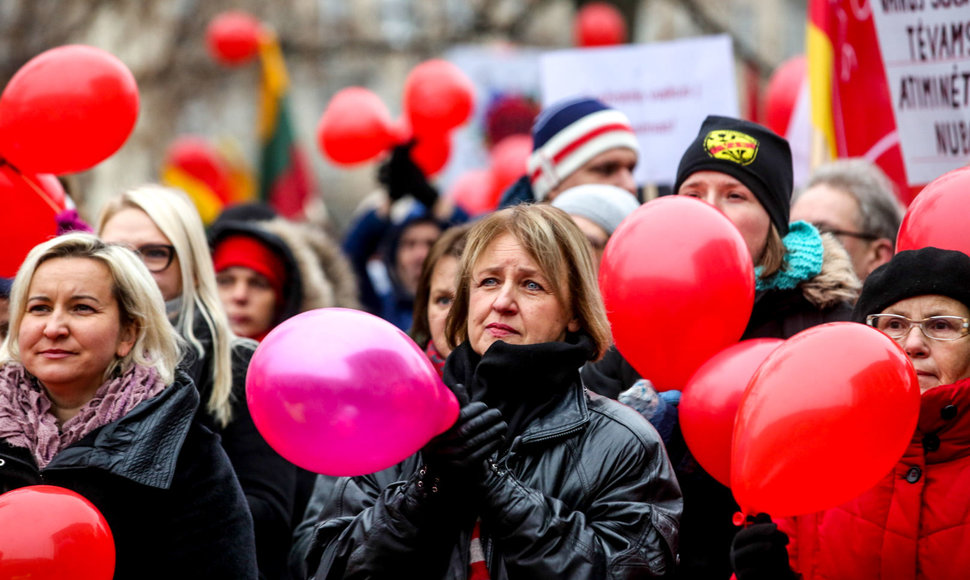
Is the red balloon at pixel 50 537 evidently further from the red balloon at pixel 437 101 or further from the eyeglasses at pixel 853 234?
the red balloon at pixel 437 101

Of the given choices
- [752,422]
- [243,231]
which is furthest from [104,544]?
[243,231]

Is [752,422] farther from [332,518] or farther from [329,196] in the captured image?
[329,196]

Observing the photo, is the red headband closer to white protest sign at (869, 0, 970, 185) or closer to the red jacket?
white protest sign at (869, 0, 970, 185)

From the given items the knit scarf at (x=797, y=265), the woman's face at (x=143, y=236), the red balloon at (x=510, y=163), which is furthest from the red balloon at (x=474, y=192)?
the knit scarf at (x=797, y=265)

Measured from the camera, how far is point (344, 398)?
295cm

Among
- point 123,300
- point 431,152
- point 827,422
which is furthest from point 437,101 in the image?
point 827,422

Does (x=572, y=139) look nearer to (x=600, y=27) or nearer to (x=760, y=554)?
(x=760, y=554)

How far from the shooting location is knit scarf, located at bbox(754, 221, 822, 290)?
412cm

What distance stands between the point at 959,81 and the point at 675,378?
7.23ft

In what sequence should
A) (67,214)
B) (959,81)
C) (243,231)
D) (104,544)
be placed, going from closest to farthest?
(104,544) < (67,214) < (959,81) < (243,231)

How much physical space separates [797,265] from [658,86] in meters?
3.16

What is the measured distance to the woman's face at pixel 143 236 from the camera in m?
4.74

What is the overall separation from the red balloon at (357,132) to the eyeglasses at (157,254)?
3.40 meters

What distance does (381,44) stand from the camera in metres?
23.6
